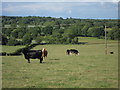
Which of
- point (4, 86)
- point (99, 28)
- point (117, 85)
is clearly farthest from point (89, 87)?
point (99, 28)

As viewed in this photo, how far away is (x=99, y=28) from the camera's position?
73.4 m

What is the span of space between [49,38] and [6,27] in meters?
17.3

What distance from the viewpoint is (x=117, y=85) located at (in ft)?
22.7

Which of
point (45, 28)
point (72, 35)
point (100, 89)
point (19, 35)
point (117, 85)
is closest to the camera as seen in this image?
point (100, 89)

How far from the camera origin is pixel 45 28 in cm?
7475

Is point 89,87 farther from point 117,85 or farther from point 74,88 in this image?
point 117,85

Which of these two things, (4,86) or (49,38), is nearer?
→ (4,86)

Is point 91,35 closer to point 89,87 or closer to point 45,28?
point 45,28

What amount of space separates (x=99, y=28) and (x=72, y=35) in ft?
31.9

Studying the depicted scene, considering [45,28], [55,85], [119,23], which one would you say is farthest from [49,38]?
[55,85]

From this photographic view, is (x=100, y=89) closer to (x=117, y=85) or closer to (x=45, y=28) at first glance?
(x=117, y=85)

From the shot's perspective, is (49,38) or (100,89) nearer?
(100,89)

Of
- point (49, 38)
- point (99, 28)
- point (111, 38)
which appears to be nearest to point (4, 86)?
point (49, 38)

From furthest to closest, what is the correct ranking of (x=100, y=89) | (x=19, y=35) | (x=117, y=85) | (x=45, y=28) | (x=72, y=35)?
(x=45, y=28)
(x=72, y=35)
(x=19, y=35)
(x=117, y=85)
(x=100, y=89)
